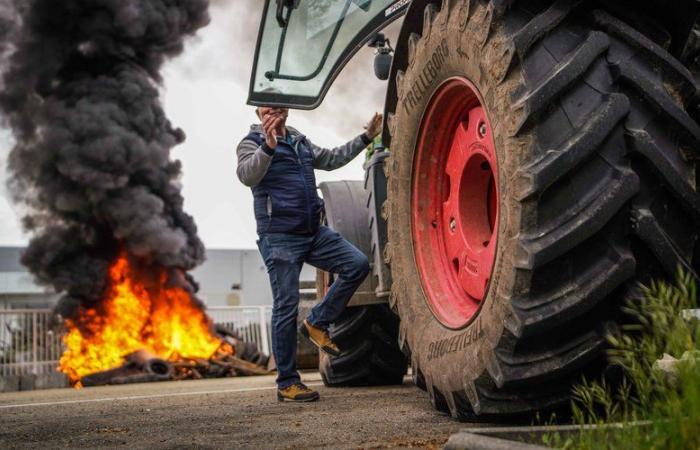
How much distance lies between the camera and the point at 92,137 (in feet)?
75.6

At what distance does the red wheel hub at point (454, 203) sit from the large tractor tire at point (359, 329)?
1673mm

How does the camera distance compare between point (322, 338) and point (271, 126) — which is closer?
point (271, 126)

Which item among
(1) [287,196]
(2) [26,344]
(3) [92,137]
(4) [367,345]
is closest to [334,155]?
(1) [287,196]

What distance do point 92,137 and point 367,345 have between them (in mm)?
19088

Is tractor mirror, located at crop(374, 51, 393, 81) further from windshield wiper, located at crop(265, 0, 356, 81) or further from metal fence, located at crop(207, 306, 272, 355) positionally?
metal fence, located at crop(207, 306, 272, 355)

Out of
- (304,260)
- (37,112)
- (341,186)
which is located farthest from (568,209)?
(37,112)

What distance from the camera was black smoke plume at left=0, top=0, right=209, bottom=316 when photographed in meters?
22.9

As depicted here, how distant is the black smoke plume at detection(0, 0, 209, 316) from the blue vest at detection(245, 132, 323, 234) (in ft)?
57.3

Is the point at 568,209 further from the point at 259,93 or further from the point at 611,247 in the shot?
the point at 259,93

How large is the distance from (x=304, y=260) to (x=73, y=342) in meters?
15.5

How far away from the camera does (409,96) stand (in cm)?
367

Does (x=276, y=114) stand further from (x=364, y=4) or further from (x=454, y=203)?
(x=454, y=203)

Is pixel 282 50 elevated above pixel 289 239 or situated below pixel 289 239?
above

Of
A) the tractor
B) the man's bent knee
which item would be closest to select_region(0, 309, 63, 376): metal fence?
the man's bent knee
